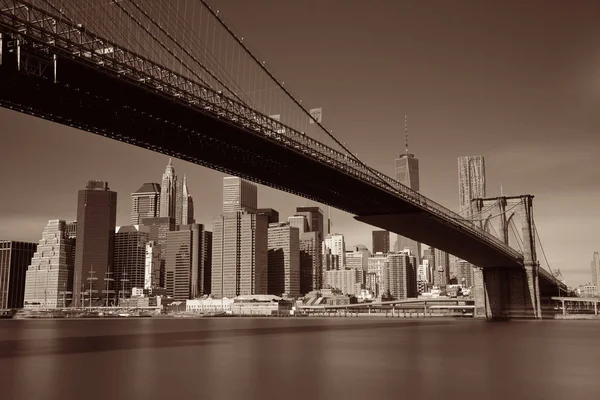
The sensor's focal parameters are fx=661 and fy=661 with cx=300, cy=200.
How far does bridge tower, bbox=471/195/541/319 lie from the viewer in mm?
63469

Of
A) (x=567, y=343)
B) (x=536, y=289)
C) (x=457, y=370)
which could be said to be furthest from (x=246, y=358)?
(x=536, y=289)

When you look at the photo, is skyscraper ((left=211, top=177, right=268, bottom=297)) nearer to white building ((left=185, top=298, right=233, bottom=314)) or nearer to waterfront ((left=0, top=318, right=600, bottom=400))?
white building ((left=185, top=298, right=233, bottom=314))

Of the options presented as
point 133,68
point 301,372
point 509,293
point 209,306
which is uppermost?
point 133,68

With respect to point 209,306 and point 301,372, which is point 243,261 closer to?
point 209,306

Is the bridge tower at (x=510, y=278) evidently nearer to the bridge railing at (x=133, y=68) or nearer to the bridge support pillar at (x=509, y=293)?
the bridge support pillar at (x=509, y=293)

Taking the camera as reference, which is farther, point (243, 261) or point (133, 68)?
point (243, 261)

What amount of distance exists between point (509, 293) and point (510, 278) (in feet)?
4.89

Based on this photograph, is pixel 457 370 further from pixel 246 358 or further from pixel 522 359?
pixel 246 358

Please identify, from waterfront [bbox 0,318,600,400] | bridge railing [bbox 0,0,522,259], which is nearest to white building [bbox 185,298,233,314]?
bridge railing [bbox 0,0,522,259]

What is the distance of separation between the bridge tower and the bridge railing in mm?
31033

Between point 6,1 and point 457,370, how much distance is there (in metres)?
18.6

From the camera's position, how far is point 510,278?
65125 mm

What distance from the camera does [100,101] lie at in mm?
27062

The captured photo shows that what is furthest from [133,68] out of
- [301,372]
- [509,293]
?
[509,293]
